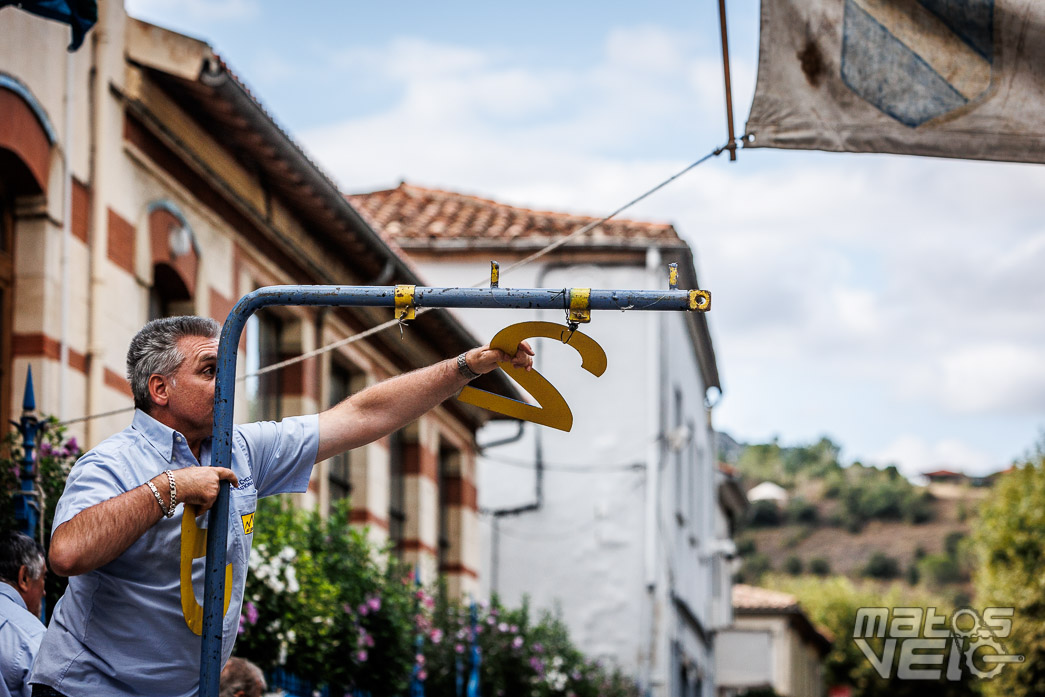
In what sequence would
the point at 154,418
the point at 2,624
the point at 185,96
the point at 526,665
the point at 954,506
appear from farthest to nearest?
the point at 954,506 → the point at 526,665 → the point at 185,96 → the point at 2,624 → the point at 154,418

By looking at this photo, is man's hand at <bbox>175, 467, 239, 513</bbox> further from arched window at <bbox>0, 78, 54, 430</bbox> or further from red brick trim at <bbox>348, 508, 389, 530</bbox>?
red brick trim at <bbox>348, 508, 389, 530</bbox>

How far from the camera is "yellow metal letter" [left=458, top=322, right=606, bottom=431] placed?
430 cm

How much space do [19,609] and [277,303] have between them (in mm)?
1708

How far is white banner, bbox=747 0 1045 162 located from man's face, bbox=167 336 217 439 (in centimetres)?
349

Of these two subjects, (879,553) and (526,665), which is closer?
(526,665)

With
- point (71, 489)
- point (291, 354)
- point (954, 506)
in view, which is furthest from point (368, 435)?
point (954, 506)

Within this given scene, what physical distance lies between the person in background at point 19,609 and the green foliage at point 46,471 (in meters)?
1.48

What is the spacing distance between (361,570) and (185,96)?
3688 millimetres

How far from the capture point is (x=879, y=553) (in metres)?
123

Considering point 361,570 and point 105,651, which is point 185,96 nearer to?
point 361,570

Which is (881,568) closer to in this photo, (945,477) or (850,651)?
(945,477)

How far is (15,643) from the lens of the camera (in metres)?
5.05

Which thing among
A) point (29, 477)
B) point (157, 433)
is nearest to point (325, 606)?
point (29, 477)

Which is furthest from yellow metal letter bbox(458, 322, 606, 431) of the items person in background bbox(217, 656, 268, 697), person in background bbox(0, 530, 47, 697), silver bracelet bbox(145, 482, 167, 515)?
person in background bbox(217, 656, 268, 697)
